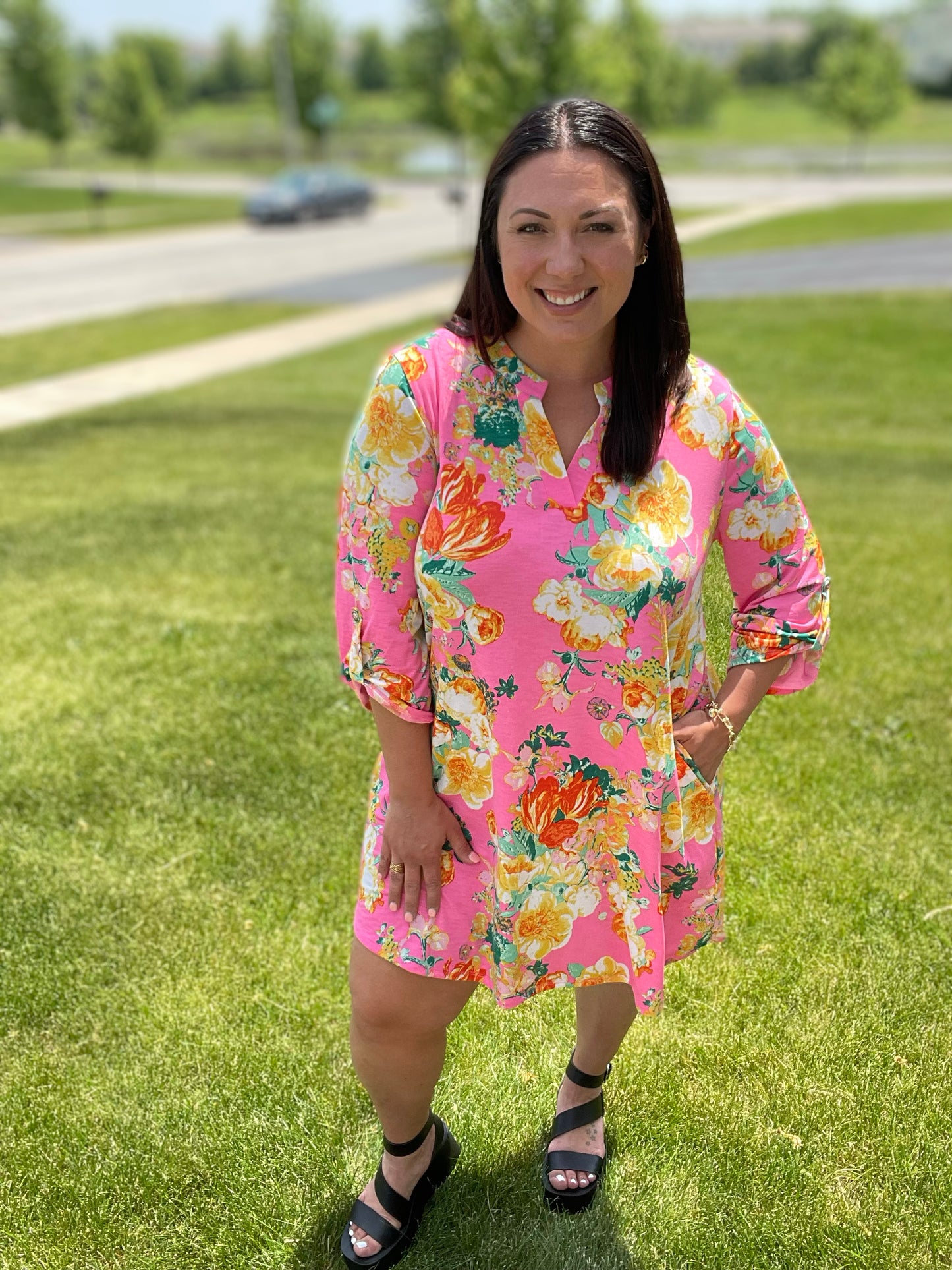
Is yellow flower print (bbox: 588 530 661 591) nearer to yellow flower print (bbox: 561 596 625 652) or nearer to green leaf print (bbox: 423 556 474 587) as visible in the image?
yellow flower print (bbox: 561 596 625 652)

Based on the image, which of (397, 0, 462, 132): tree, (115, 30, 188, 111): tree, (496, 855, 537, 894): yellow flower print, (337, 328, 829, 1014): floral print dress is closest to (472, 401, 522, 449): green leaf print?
(337, 328, 829, 1014): floral print dress

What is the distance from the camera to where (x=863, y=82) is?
45219mm

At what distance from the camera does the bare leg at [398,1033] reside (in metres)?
1.91

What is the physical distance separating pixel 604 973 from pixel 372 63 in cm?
10743

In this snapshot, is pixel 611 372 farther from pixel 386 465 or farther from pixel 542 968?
pixel 542 968

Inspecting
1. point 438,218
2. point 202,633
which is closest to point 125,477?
point 202,633

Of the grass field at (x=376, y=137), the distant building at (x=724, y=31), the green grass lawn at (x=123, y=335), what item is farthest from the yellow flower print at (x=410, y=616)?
the distant building at (x=724, y=31)

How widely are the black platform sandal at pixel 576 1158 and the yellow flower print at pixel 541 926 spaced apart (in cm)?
50

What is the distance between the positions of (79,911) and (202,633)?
1735 mm

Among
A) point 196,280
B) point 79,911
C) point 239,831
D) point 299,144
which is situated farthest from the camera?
point 299,144

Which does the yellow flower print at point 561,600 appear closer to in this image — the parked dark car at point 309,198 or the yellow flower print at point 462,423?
the yellow flower print at point 462,423

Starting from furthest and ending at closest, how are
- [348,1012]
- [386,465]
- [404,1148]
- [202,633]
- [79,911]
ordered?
[202,633]
[79,911]
[348,1012]
[404,1148]
[386,465]

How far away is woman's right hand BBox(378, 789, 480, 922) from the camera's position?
6.06 feet

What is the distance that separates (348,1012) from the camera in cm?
274
